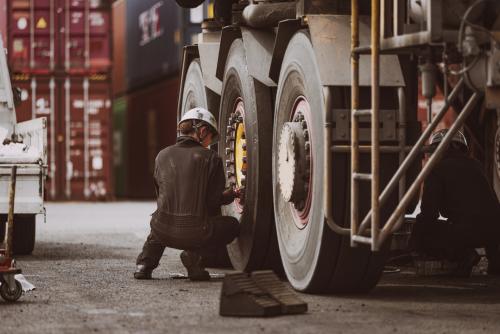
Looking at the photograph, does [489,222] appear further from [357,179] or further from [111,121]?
[111,121]

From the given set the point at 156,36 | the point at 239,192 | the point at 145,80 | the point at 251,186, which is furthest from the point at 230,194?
the point at 145,80

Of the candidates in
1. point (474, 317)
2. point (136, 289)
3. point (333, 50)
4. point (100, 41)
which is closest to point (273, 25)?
point (333, 50)

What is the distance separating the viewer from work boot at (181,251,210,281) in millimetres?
9336

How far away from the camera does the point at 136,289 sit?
28.5 feet

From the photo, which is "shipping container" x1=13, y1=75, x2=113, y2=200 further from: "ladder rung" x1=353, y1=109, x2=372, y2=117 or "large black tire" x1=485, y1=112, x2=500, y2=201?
"ladder rung" x1=353, y1=109, x2=372, y2=117

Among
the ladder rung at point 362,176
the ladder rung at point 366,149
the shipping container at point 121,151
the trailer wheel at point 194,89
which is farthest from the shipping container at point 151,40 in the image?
the ladder rung at point 362,176

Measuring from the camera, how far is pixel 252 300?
23.3 feet

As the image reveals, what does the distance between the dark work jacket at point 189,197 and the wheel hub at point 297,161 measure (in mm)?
1110

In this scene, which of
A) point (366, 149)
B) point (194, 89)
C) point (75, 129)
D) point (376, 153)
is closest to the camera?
point (376, 153)

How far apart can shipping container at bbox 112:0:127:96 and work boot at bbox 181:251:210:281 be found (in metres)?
25.4

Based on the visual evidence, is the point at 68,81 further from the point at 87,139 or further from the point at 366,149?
the point at 366,149

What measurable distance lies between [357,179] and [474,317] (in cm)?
94

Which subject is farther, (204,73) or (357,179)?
(204,73)

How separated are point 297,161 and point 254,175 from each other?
3.37 feet
